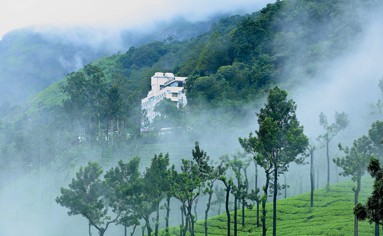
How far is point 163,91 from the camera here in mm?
149625

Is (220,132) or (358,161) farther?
(220,132)

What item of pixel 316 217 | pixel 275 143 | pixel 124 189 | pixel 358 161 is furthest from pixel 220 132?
pixel 275 143

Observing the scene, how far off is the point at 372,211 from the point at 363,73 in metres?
109

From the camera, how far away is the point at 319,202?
240 feet

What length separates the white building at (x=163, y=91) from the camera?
149375mm

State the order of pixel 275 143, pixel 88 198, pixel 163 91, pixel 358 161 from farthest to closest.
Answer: pixel 163 91 → pixel 88 198 → pixel 358 161 → pixel 275 143

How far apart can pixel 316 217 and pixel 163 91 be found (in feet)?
283

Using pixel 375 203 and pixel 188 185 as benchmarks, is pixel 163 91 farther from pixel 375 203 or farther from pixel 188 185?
pixel 375 203

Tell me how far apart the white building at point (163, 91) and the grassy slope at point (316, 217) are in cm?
7020

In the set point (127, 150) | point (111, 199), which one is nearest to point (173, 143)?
point (127, 150)

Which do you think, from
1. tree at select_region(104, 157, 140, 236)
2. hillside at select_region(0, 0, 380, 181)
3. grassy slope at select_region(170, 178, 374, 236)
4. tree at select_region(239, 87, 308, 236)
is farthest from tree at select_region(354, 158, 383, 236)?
hillside at select_region(0, 0, 380, 181)

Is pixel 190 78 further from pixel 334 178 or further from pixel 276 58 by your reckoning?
pixel 334 178

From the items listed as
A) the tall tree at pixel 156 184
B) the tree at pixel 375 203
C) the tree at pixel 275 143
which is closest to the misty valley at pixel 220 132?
the tall tree at pixel 156 184

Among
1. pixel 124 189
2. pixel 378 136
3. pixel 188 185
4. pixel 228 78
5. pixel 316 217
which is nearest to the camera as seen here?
pixel 188 185
